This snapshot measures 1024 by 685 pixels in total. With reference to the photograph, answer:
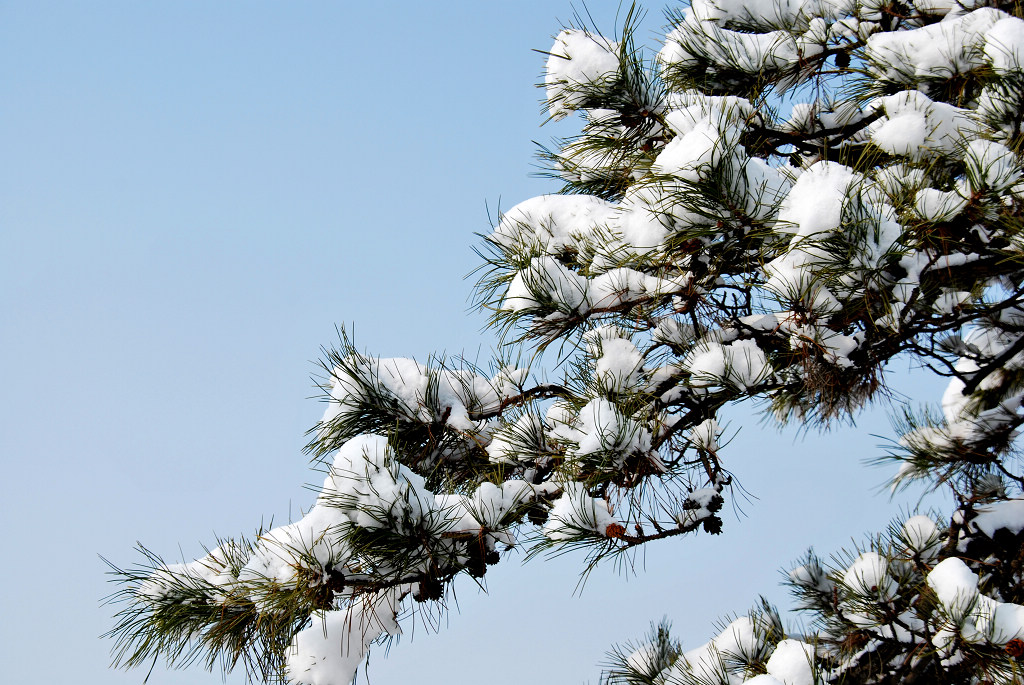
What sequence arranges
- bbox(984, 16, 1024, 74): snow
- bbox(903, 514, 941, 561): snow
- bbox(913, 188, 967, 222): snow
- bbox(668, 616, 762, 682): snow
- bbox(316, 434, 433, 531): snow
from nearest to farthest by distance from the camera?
1. bbox(316, 434, 433, 531): snow
2. bbox(913, 188, 967, 222): snow
3. bbox(984, 16, 1024, 74): snow
4. bbox(668, 616, 762, 682): snow
5. bbox(903, 514, 941, 561): snow

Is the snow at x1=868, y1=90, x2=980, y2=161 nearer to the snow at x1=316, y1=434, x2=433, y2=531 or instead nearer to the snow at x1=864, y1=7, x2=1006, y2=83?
the snow at x1=864, y1=7, x2=1006, y2=83

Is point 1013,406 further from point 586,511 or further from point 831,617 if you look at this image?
point 586,511

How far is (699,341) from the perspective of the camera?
187cm

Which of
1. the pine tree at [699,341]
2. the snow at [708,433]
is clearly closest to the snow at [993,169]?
the pine tree at [699,341]

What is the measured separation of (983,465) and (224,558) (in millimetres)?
2454

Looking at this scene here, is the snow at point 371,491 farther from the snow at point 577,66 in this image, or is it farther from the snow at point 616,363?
the snow at point 577,66

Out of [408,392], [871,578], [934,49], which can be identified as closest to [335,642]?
Result: [408,392]

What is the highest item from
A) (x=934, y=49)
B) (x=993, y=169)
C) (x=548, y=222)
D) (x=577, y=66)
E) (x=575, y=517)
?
(x=577, y=66)

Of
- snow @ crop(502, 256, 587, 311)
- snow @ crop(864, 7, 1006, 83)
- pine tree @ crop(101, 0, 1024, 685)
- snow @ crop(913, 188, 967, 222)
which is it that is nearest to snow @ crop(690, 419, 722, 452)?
pine tree @ crop(101, 0, 1024, 685)

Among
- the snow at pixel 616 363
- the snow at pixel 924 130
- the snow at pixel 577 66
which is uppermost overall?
the snow at pixel 577 66

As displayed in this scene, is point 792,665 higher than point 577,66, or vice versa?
point 577,66

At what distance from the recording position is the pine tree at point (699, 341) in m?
1.52

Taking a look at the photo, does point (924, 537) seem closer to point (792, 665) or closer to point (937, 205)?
point (792, 665)

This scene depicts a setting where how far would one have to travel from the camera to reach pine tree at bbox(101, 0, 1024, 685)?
1.52m
